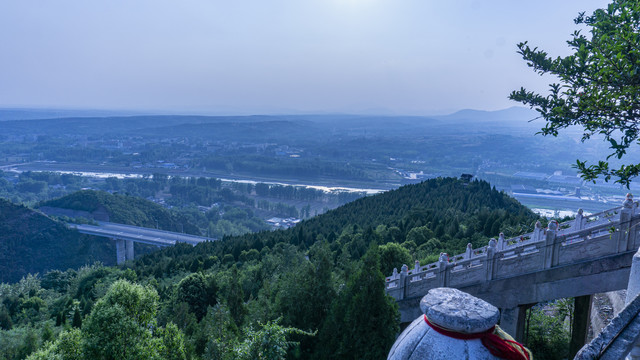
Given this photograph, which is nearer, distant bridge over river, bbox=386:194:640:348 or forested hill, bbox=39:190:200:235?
distant bridge over river, bbox=386:194:640:348

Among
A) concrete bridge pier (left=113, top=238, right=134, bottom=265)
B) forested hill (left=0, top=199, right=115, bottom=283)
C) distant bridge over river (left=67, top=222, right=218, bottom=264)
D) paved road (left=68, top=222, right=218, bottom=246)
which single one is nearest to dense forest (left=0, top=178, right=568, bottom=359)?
paved road (left=68, top=222, right=218, bottom=246)

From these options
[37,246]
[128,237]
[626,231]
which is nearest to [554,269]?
[626,231]

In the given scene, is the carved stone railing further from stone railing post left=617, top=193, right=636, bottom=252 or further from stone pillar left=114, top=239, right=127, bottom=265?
stone pillar left=114, top=239, right=127, bottom=265

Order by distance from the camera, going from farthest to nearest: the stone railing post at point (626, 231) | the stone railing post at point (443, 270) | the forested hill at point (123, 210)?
the forested hill at point (123, 210)
the stone railing post at point (443, 270)
the stone railing post at point (626, 231)

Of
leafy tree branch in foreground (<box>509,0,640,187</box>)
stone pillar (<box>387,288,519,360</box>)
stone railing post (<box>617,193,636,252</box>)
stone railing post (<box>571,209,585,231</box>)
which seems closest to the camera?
stone pillar (<box>387,288,519,360</box>)

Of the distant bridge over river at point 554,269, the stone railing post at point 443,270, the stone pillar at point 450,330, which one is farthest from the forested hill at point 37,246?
the stone pillar at point 450,330

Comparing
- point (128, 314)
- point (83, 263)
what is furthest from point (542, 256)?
point (83, 263)

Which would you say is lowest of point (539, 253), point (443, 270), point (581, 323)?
point (581, 323)

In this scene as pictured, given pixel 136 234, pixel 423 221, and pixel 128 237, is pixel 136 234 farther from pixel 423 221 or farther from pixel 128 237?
pixel 423 221

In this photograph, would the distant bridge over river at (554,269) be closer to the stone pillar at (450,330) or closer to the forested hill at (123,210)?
the stone pillar at (450,330)
